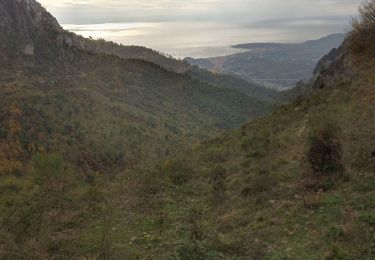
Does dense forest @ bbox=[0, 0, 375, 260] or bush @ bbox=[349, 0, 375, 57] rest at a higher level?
bush @ bbox=[349, 0, 375, 57]

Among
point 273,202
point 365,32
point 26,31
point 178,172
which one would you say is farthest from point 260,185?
point 26,31

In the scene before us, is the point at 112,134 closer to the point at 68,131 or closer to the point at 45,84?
the point at 68,131

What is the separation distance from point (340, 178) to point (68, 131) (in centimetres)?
4755

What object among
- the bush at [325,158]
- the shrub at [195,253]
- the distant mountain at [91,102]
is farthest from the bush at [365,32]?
the distant mountain at [91,102]

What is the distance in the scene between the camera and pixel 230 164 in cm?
1438

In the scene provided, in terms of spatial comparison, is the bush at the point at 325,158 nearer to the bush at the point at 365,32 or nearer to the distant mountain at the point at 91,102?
the bush at the point at 365,32

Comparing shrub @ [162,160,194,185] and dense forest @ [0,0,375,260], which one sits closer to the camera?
dense forest @ [0,0,375,260]

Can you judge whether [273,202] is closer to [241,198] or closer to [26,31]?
[241,198]

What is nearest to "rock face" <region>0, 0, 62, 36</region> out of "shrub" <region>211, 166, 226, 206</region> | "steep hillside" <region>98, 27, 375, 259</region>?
"steep hillside" <region>98, 27, 375, 259</region>

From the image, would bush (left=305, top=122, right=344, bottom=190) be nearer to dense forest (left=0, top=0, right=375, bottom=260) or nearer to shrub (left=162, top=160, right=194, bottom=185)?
dense forest (left=0, top=0, right=375, bottom=260)

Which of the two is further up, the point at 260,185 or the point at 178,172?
the point at 260,185

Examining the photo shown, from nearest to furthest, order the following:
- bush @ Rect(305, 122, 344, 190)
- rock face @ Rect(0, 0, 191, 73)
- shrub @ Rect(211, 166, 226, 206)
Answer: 1. bush @ Rect(305, 122, 344, 190)
2. shrub @ Rect(211, 166, 226, 206)
3. rock face @ Rect(0, 0, 191, 73)

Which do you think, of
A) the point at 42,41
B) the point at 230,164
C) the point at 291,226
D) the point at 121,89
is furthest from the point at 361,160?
the point at 42,41

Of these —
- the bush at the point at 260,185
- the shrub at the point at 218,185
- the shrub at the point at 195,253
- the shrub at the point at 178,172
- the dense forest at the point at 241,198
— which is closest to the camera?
the shrub at the point at 195,253
